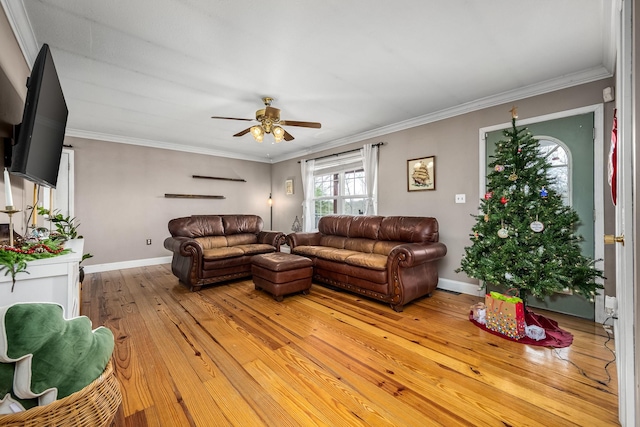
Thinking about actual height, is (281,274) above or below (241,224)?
below

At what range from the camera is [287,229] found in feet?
20.8

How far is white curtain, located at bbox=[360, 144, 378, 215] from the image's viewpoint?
14.6 ft

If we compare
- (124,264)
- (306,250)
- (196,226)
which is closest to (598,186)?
(306,250)

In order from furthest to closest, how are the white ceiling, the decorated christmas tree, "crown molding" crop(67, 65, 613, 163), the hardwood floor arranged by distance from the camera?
"crown molding" crop(67, 65, 613, 163)
the decorated christmas tree
the white ceiling
the hardwood floor

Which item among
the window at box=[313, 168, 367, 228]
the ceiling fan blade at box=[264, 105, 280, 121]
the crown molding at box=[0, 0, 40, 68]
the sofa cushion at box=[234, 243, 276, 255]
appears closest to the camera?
the crown molding at box=[0, 0, 40, 68]

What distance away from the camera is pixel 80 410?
0.82m

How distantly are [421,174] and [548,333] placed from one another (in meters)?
2.28

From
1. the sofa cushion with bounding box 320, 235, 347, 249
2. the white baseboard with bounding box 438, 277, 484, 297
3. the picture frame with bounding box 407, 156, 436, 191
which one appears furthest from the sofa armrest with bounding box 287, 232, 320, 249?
the white baseboard with bounding box 438, 277, 484, 297

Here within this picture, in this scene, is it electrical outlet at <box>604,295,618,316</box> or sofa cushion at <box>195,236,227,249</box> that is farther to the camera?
sofa cushion at <box>195,236,227,249</box>

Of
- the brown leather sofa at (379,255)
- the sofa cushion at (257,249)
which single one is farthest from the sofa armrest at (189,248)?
the brown leather sofa at (379,255)

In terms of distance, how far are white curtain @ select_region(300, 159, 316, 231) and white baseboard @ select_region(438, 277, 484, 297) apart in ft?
9.46

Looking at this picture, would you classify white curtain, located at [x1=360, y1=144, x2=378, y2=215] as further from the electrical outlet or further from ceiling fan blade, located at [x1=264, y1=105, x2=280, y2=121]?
the electrical outlet

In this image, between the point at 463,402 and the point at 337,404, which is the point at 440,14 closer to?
the point at 463,402

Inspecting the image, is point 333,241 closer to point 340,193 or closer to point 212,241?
point 340,193
